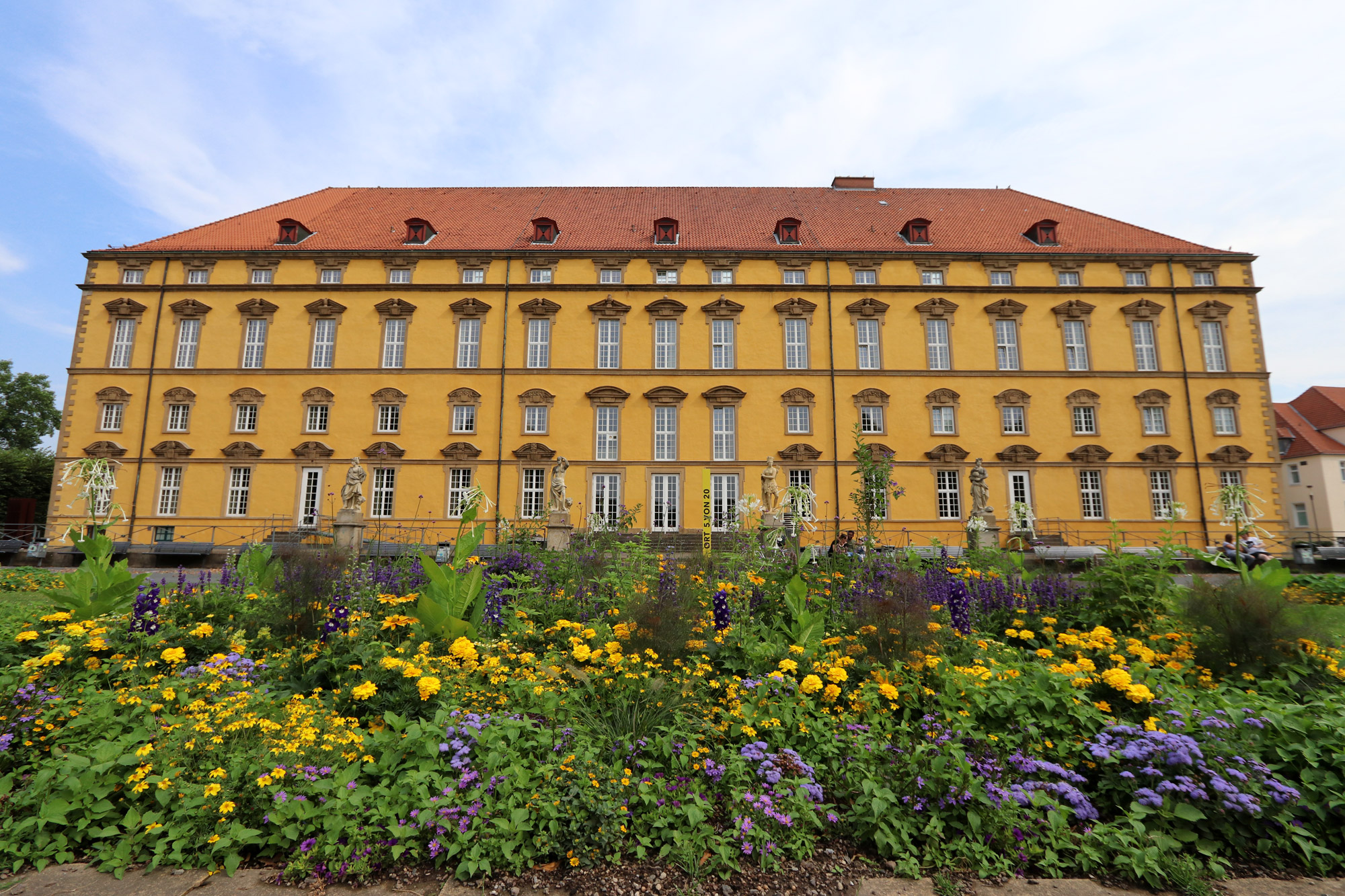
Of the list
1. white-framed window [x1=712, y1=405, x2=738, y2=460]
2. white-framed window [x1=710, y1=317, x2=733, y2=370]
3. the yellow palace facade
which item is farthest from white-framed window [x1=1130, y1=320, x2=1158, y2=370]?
white-framed window [x1=712, y1=405, x2=738, y2=460]

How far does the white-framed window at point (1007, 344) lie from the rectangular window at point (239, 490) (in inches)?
1326

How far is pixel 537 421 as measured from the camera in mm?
28391

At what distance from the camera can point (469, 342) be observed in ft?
95.2

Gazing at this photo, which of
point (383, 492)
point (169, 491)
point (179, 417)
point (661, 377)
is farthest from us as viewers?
point (661, 377)

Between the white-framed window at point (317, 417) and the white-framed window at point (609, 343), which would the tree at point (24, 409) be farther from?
the white-framed window at point (609, 343)

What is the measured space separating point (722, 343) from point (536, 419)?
912 centimetres

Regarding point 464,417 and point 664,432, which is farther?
point 464,417

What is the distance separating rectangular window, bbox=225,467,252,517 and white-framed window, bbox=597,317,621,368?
1612cm

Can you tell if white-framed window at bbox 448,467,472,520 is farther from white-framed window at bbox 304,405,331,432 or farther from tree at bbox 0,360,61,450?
tree at bbox 0,360,61,450

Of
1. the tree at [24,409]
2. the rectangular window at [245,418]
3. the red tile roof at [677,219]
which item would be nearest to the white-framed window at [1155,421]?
the red tile roof at [677,219]

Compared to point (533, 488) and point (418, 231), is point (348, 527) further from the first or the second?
point (418, 231)

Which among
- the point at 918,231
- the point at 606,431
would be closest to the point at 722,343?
the point at 606,431

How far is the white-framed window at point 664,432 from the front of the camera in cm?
2811

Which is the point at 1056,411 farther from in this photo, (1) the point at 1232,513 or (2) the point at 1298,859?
(2) the point at 1298,859
